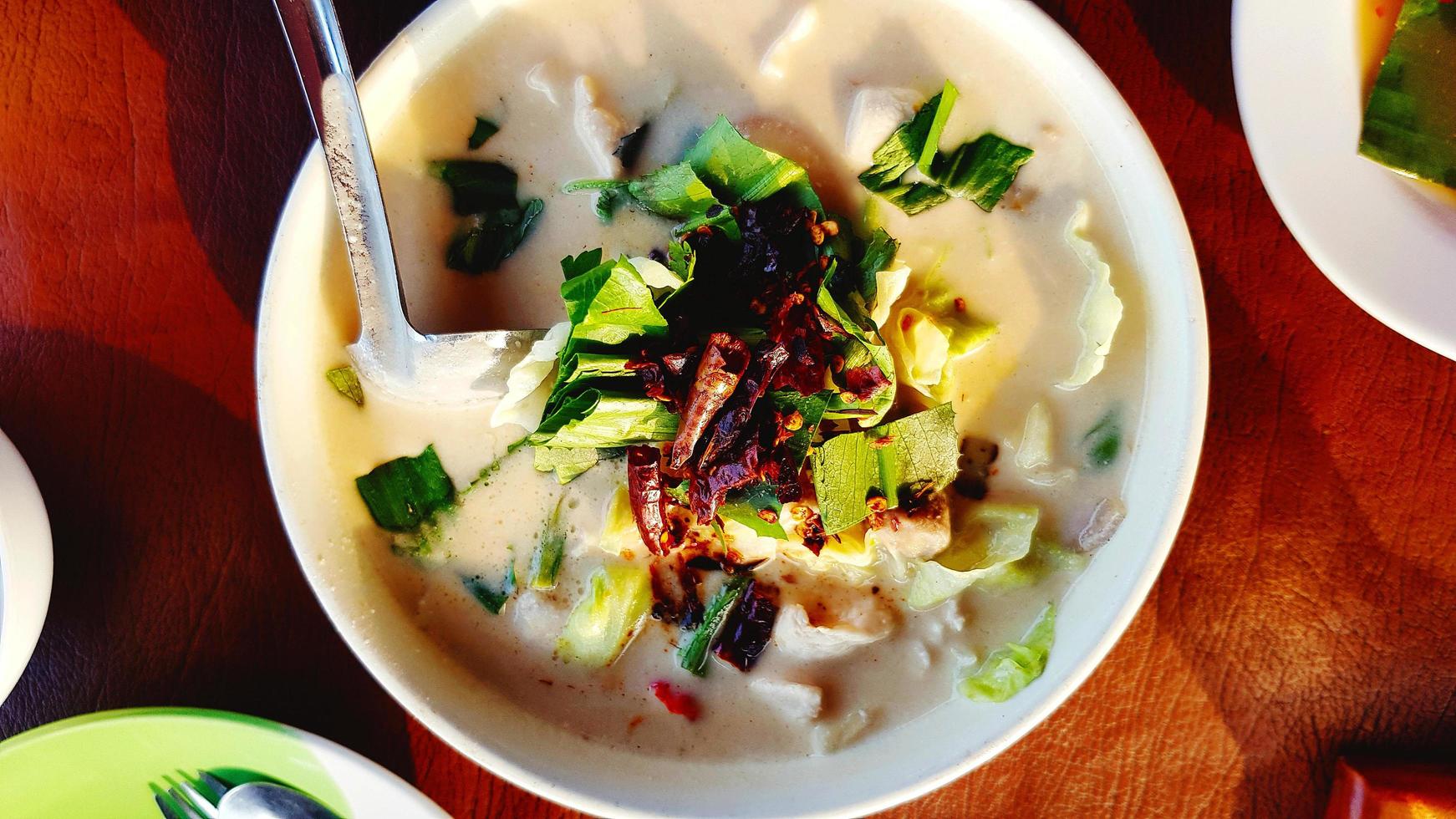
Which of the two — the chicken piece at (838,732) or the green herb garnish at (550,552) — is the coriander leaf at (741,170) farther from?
the chicken piece at (838,732)

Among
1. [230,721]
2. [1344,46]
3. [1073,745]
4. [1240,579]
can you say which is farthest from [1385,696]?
[230,721]

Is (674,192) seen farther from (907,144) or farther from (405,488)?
(405,488)

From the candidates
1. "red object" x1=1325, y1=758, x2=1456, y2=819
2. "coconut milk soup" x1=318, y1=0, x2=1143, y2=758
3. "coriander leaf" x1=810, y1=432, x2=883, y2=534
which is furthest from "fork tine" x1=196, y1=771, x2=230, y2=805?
"red object" x1=1325, y1=758, x2=1456, y2=819

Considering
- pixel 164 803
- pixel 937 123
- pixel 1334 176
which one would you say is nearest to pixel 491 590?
pixel 164 803

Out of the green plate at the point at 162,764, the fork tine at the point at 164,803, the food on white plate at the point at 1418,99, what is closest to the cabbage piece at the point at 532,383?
the green plate at the point at 162,764

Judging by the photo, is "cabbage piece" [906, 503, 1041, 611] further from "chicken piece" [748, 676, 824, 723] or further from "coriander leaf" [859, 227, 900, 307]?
"coriander leaf" [859, 227, 900, 307]
